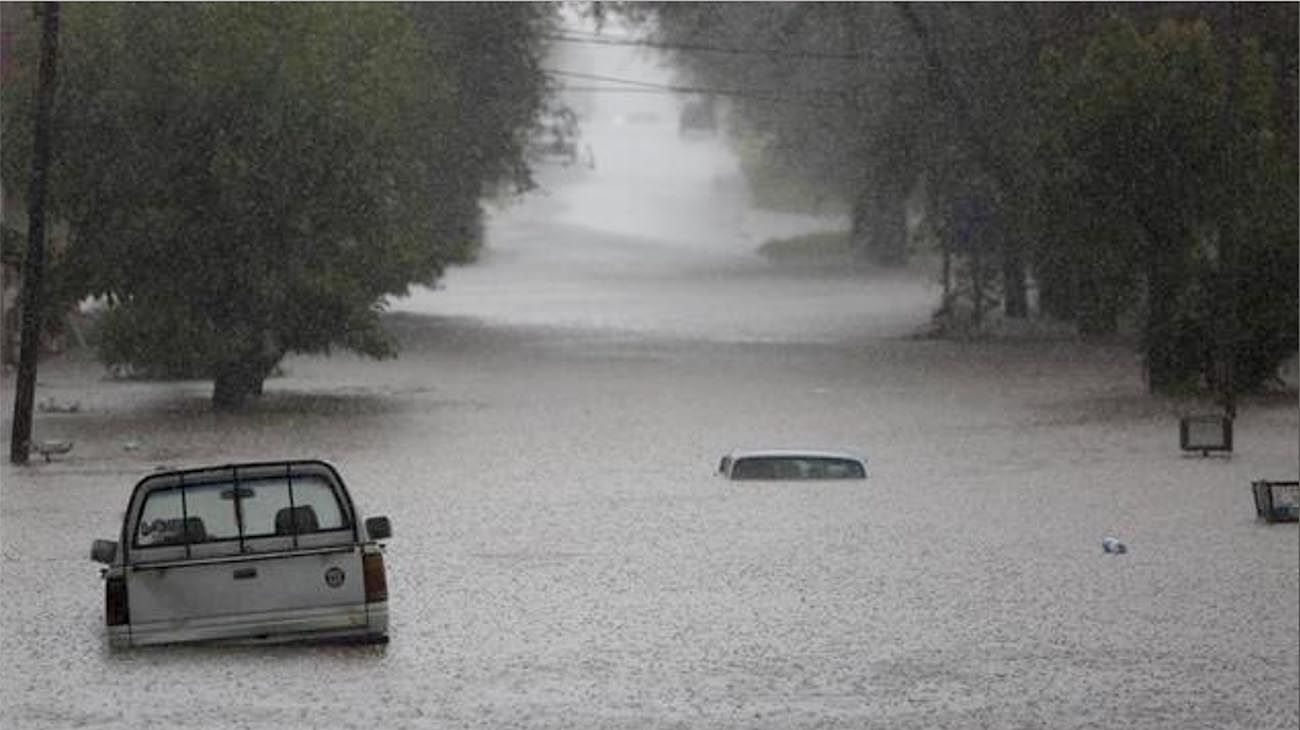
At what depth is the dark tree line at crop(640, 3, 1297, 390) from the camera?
5141 centimetres

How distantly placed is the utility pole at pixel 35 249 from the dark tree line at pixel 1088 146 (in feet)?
57.4

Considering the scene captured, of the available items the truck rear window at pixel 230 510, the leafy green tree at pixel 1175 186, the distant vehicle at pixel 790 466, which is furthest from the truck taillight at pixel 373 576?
the leafy green tree at pixel 1175 186

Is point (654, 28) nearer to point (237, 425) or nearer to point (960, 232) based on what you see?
point (960, 232)

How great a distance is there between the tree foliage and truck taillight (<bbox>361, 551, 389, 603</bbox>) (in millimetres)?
27864

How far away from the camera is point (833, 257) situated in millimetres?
116562

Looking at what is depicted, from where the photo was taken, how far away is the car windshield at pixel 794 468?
41562 millimetres

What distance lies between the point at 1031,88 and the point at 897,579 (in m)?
33.2

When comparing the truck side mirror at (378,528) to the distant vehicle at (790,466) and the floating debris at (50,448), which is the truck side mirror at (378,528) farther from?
the floating debris at (50,448)

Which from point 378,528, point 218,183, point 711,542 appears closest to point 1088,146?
point 218,183

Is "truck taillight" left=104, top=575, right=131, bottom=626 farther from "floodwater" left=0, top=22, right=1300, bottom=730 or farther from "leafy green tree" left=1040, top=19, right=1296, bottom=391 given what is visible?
"leafy green tree" left=1040, top=19, right=1296, bottom=391

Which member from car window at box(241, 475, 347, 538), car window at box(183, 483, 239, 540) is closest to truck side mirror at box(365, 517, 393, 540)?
car window at box(241, 475, 347, 538)

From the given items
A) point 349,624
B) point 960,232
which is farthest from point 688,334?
point 349,624

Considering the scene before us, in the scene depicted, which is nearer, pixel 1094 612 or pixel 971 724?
pixel 971 724

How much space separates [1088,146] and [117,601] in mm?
32189
